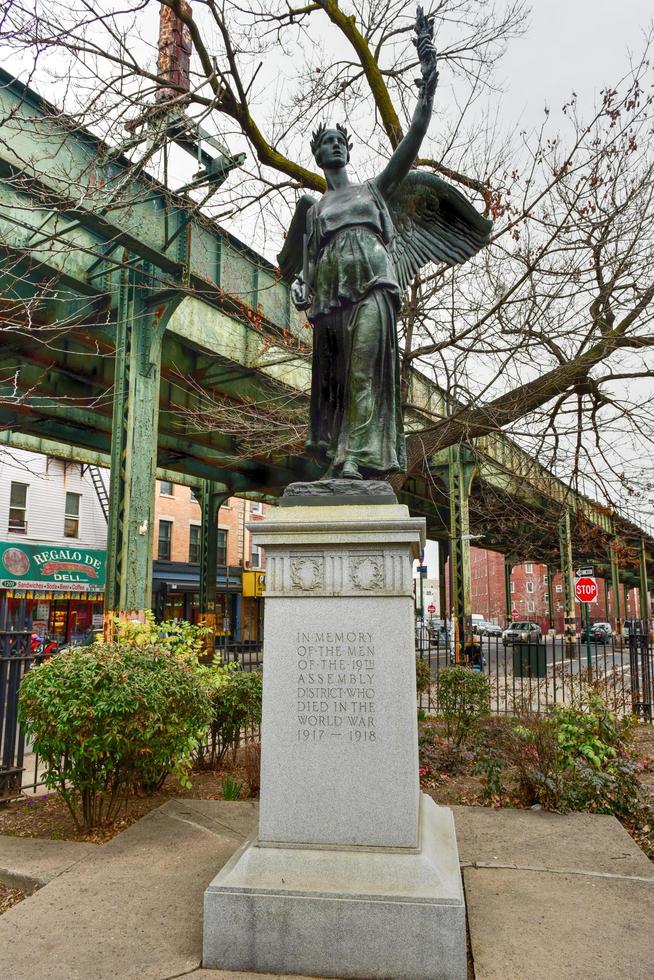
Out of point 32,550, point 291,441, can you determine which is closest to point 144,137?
point 291,441

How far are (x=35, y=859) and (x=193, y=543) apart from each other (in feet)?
127

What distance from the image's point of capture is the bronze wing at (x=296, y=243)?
16.7ft

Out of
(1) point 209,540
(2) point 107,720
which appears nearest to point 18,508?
(1) point 209,540

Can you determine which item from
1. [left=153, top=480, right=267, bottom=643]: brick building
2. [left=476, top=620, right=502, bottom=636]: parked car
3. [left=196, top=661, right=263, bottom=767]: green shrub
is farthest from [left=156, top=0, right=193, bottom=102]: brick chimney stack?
[left=153, top=480, right=267, bottom=643]: brick building

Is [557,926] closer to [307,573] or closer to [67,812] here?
[307,573]

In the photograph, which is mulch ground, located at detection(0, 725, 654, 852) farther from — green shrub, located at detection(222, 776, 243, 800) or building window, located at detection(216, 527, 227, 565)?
building window, located at detection(216, 527, 227, 565)

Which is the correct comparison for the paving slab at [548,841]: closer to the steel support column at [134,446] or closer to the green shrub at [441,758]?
the green shrub at [441,758]

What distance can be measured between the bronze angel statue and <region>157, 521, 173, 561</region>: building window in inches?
1469

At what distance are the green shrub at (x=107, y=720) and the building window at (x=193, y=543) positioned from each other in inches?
1455

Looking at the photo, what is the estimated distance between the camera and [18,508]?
3222 cm

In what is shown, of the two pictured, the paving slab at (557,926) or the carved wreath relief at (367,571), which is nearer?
the paving slab at (557,926)

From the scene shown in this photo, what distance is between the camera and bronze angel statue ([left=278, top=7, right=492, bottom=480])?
452cm

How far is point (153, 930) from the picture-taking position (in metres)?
3.64

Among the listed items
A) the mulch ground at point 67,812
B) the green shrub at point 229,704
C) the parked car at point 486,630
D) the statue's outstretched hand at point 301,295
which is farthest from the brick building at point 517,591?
the statue's outstretched hand at point 301,295
